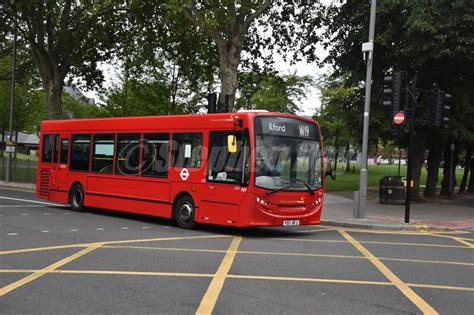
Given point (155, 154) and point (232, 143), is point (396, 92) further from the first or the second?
point (155, 154)

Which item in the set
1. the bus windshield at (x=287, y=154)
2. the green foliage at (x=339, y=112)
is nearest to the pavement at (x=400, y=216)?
the bus windshield at (x=287, y=154)

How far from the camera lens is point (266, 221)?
37.9ft

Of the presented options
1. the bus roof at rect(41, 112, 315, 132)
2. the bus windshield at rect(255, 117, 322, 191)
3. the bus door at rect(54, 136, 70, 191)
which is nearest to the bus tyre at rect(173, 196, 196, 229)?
the bus roof at rect(41, 112, 315, 132)

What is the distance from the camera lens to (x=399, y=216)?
690 inches

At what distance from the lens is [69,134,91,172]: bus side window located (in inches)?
624

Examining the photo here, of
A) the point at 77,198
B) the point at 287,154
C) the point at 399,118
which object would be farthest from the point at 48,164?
the point at 399,118

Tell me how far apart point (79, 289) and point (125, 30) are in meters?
26.2

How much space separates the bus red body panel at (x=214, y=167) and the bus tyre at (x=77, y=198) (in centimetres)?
43

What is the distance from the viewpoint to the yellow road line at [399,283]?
5.99 m

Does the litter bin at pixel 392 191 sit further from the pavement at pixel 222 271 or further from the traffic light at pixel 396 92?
the pavement at pixel 222 271

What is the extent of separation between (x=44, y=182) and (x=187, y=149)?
23.1 ft

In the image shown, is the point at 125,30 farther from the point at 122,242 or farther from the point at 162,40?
the point at 122,242

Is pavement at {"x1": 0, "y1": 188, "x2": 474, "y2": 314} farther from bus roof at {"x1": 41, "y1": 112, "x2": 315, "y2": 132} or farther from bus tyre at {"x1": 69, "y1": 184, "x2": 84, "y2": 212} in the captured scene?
bus tyre at {"x1": 69, "y1": 184, "x2": 84, "y2": 212}

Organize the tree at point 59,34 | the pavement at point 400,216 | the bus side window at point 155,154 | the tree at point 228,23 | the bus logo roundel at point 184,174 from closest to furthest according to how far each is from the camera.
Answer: the bus logo roundel at point 184,174, the bus side window at point 155,154, the pavement at point 400,216, the tree at point 228,23, the tree at point 59,34
